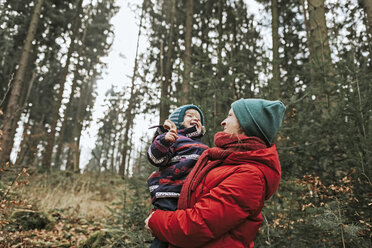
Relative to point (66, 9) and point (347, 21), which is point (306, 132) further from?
point (66, 9)

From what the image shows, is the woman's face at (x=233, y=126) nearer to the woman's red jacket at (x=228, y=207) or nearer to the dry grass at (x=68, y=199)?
the woman's red jacket at (x=228, y=207)

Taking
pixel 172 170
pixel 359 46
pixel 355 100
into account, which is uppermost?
pixel 359 46

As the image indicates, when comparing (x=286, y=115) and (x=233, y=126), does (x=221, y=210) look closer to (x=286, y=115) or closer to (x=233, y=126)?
(x=233, y=126)

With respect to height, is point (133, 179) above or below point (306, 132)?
below

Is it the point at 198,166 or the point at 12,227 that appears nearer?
the point at 198,166

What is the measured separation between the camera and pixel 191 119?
2381 mm

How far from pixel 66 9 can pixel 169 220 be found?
17144 millimetres

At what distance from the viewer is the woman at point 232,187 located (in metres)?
A: 1.43

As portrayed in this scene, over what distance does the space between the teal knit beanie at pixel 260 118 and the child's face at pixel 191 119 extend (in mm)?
678

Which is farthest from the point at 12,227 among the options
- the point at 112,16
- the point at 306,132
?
the point at 112,16

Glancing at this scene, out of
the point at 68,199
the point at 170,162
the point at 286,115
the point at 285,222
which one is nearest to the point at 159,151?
the point at 170,162

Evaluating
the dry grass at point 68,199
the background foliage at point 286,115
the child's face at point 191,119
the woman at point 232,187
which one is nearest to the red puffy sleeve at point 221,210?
the woman at point 232,187

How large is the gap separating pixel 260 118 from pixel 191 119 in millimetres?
824

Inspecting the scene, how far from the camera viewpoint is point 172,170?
195cm
